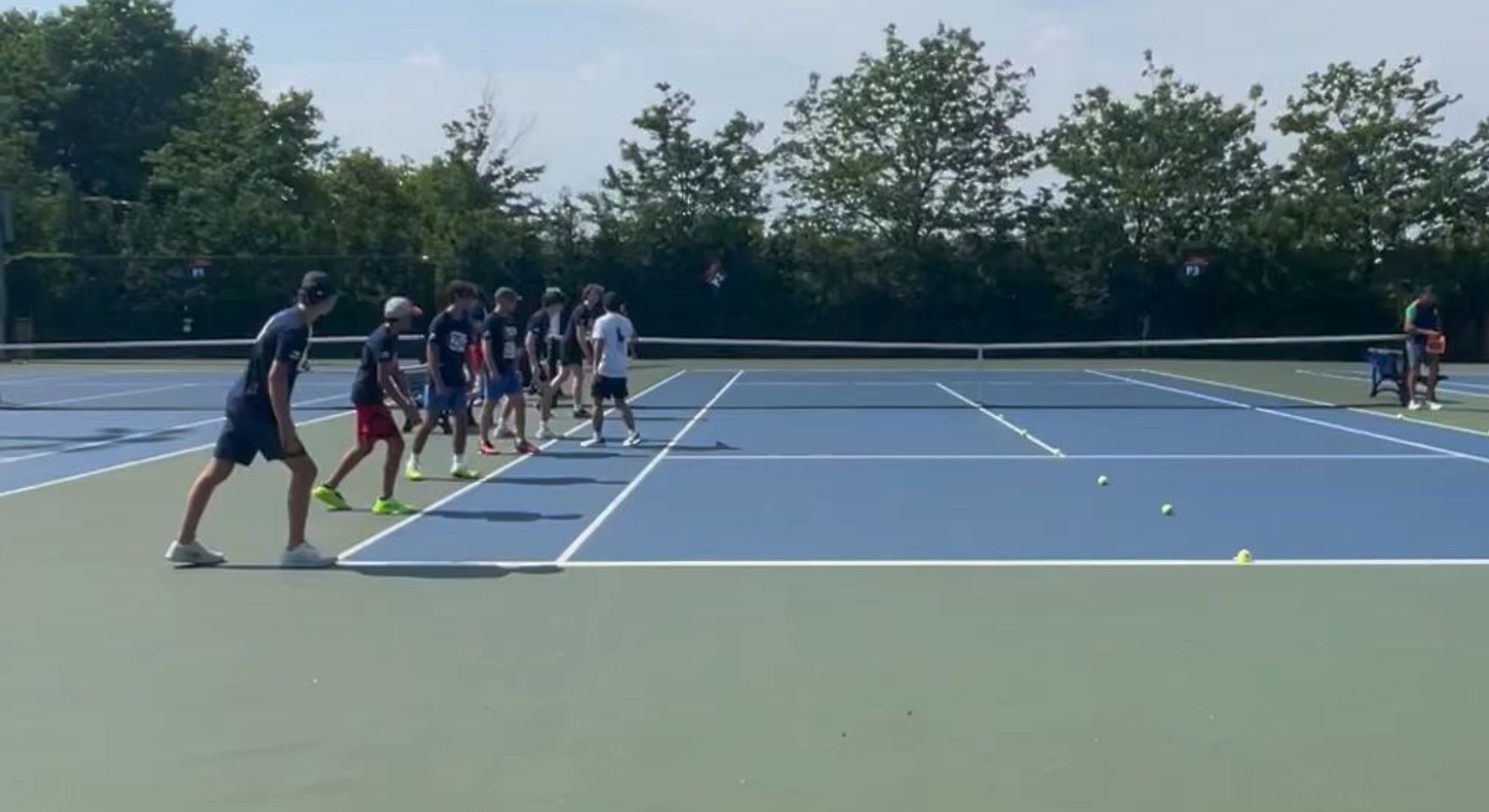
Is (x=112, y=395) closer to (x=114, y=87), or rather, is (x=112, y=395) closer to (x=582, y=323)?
(x=582, y=323)

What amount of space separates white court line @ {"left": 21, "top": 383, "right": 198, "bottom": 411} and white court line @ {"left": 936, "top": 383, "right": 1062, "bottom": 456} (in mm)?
12796

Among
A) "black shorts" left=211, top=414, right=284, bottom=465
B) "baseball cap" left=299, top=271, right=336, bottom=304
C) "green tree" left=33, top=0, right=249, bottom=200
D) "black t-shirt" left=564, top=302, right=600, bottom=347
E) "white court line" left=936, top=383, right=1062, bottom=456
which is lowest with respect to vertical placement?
"white court line" left=936, top=383, right=1062, bottom=456

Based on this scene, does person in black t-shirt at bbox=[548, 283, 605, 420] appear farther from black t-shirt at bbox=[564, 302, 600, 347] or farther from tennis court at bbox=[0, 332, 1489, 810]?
tennis court at bbox=[0, 332, 1489, 810]

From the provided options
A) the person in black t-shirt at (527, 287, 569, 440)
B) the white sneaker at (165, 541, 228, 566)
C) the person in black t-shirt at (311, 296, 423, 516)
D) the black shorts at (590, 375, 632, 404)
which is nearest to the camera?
the white sneaker at (165, 541, 228, 566)

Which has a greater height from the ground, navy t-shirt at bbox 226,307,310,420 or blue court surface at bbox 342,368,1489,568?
navy t-shirt at bbox 226,307,310,420

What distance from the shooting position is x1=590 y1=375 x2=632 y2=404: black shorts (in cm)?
1856

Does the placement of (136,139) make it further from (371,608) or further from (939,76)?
(371,608)

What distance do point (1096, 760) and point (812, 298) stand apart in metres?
41.9

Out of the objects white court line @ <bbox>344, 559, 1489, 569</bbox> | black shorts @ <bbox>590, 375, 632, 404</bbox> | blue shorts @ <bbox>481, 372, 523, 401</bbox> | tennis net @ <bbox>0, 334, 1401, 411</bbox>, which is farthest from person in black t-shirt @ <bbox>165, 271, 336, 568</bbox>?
tennis net @ <bbox>0, 334, 1401, 411</bbox>

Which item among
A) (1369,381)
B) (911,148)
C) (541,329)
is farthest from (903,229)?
(541,329)

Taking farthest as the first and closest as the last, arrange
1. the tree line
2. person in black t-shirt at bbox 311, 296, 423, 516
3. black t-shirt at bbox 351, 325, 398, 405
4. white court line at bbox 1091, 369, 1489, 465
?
the tree line, white court line at bbox 1091, 369, 1489, 465, black t-shirt at bbox 351, 325, 398, 405, person in black t-shirt at bbox 311, 296, 423, 516

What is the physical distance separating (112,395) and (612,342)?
1343 cm

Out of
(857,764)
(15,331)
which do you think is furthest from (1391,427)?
(15,331)

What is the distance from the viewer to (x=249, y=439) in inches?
407
